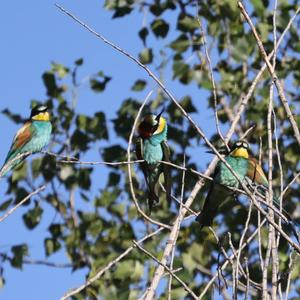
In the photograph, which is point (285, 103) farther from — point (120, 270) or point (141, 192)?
point (141, 192)

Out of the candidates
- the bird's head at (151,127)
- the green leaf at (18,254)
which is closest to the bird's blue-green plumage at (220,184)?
the bird's head at (151,127)

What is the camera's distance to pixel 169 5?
17.2 ft

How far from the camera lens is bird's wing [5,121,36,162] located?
218 inches

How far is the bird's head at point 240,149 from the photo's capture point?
150 inches

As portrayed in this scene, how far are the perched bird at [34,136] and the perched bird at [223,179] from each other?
72.5 inches

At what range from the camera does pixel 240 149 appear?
3.86m

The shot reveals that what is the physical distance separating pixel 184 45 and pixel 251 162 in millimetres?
1479

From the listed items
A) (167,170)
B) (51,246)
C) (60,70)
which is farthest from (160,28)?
(51,246)

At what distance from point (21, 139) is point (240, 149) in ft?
6.54

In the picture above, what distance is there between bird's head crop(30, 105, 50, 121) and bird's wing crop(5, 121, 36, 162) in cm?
6

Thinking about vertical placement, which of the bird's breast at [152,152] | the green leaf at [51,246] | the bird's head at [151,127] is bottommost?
the green leaf at [51,246]

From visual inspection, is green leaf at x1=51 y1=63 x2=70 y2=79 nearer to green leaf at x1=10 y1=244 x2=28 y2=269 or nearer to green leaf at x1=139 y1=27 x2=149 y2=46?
green leaf at x1=139 y1=27 x2=149 y2=46

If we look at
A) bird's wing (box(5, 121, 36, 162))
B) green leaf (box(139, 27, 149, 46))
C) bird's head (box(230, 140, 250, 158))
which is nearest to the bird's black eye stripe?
bird's wing (box(5, 121, 36, 162))

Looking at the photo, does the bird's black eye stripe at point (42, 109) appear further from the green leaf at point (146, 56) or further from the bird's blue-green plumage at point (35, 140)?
the green leaf at point (146, 56)
